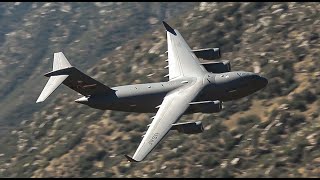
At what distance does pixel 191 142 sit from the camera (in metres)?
71.9

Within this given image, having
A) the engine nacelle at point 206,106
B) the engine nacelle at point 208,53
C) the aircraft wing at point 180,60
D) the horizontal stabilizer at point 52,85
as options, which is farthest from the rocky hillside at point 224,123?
the horizontal stabilizer at point 52,85

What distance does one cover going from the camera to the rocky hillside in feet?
218

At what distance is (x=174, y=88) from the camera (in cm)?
5866

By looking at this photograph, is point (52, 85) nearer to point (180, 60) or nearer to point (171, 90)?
point (171, 90)

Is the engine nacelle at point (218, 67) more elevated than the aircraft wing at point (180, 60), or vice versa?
the aircraft wing at point (180, 60)

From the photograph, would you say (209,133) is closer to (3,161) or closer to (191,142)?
(191,142)

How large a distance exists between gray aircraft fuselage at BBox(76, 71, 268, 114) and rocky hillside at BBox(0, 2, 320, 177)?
1022cm

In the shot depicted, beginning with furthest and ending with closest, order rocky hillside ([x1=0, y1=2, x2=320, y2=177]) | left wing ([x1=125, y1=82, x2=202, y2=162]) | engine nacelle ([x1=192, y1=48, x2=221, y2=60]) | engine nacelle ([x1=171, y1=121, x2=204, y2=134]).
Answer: rocky hillside ([x1=0, y1=2, x2=320, y2=177]), engine nacelle ([x1=192, y1=48, x2=221, y2=60]), engine nacelle ([x1=171, y1=121, x2=204, y2=134]), left wing ([x1=125, y1=82, x2=202, y2=162])

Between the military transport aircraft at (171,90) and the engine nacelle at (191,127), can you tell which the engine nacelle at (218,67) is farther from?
the engine nacelle at (191,127)

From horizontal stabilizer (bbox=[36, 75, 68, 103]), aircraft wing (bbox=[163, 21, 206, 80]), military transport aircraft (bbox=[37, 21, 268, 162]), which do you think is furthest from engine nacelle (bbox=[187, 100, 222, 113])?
horizontal stabilizer (bbox=[36, 75, 68, 103])

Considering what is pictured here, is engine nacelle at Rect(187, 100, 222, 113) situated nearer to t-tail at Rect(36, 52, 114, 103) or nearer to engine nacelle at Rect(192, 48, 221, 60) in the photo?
t-tail at Rect(36, 52, 114, 103)

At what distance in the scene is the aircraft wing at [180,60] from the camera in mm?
61688

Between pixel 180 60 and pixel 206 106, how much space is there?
12.2m

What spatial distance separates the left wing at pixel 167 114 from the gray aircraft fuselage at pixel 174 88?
0.82 metres
